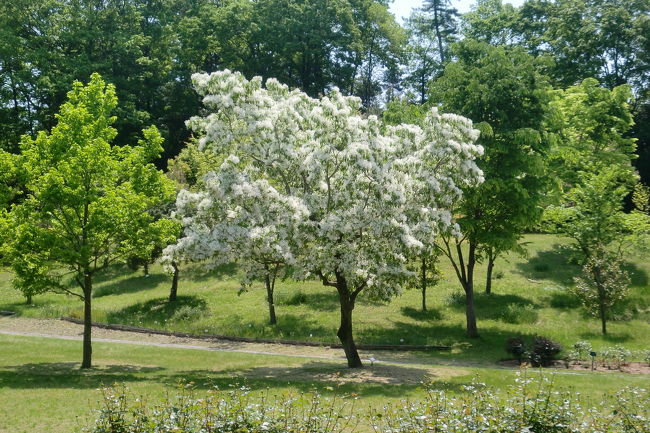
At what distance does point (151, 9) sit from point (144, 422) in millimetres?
76224

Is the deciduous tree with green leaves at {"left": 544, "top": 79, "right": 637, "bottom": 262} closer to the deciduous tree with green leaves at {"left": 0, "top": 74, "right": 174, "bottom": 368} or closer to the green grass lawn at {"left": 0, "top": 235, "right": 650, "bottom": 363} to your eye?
the green grass lawn at {"left": 0, "top": 235, "right": 650, "bottom": 363}

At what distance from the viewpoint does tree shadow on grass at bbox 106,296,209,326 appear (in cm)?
3391

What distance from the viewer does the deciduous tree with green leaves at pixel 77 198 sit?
62.2 ft

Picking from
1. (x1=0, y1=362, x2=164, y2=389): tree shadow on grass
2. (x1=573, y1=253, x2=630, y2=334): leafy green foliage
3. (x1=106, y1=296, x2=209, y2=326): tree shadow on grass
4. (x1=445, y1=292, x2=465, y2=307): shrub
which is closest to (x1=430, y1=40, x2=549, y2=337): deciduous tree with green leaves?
(x1=573, y1=253, x2=630, y2=334): leafy green foliage

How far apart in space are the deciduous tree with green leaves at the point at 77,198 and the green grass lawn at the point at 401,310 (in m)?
12.3

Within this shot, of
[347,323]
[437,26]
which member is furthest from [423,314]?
[437,26]

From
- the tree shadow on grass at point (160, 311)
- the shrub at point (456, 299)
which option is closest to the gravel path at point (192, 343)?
the tree shadow on grass at point (160, 311)

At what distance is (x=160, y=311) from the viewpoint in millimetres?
35781

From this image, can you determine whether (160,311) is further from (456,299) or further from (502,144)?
(502,144)

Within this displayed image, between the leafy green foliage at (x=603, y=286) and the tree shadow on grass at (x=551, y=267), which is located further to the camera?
the tree shadow on grass at (x=551, y=267)

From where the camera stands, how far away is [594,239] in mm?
31859

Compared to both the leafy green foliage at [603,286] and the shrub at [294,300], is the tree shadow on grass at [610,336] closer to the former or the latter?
the leafy green foliage at [603,286]

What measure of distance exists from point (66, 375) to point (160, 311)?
55.0ft

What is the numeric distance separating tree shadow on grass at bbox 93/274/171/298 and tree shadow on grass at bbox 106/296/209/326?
470 cm
